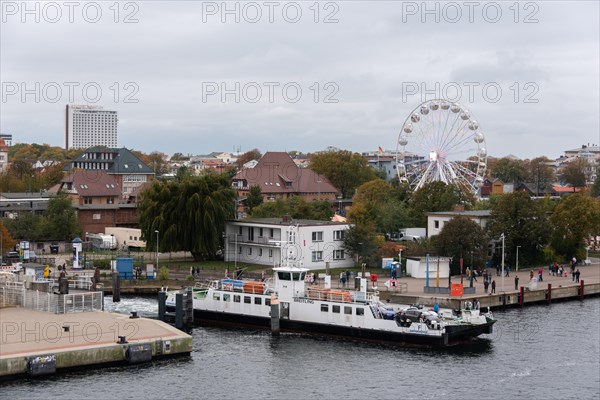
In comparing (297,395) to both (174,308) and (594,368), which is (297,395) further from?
(174,308)

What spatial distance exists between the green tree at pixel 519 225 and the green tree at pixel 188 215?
23.1 metres

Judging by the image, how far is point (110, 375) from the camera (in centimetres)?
5131

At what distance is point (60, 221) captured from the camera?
105 meters

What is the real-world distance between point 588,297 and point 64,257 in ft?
149

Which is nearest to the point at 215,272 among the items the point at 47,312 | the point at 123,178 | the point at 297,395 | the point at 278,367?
the point at 47,312

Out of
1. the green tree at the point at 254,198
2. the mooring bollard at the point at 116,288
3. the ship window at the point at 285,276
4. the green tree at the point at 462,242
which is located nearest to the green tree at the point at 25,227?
the mooring bollard at the point at 116,288

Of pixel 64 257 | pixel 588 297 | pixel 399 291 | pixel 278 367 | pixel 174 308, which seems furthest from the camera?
pixel 64 257

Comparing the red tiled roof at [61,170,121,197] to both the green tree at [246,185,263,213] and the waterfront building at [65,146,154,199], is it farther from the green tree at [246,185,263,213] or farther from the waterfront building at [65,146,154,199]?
the waterfront building at [65,146,154,199]

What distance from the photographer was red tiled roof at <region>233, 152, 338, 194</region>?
149125 mm

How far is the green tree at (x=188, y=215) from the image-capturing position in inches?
3590

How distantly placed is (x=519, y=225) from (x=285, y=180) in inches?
2477

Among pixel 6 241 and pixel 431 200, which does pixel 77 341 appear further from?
pixel 431 200

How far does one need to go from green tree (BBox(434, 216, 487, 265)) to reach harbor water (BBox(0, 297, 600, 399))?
17913 mm

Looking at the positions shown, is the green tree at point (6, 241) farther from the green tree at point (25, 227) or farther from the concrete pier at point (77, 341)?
the concrete pier at point (77, 341)
